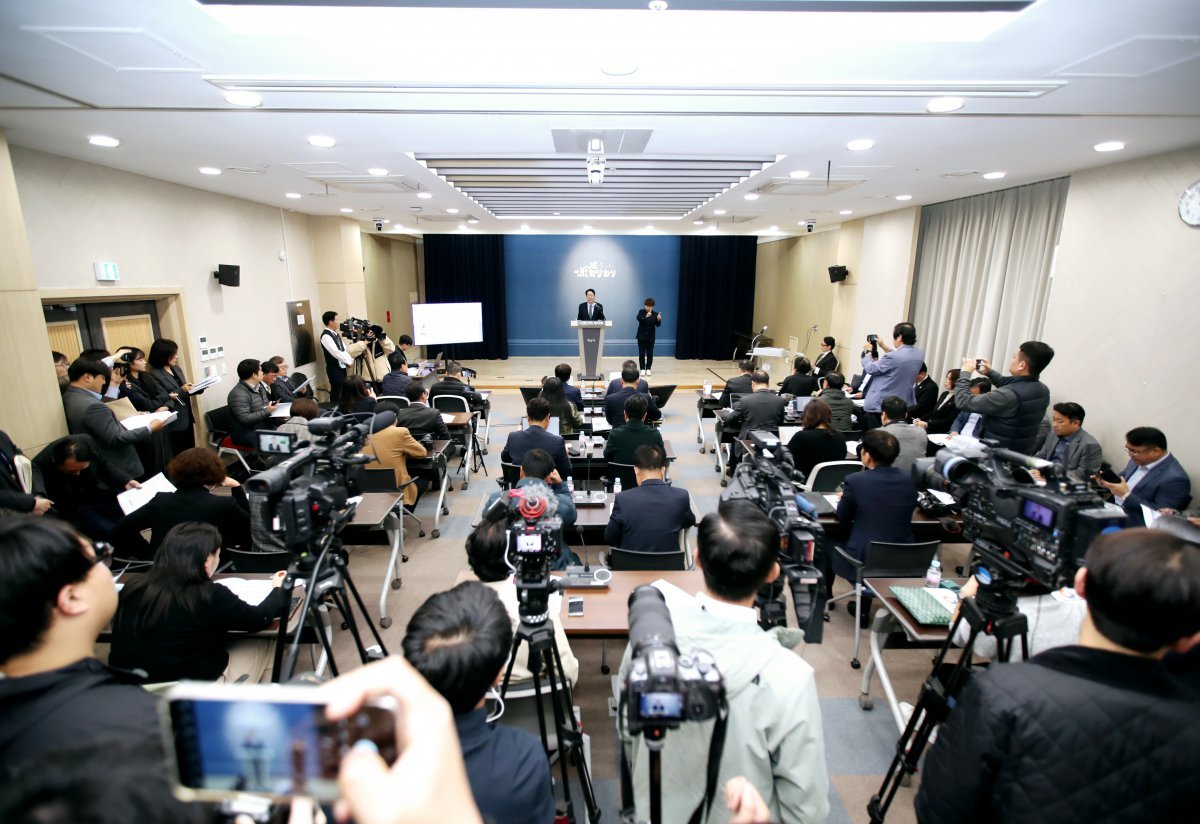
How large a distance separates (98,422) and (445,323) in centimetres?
778

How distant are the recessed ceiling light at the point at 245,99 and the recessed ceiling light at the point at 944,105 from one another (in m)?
3.62

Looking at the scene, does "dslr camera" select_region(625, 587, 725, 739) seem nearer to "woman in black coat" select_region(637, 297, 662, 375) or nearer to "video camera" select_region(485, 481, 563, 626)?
"video camera" select_region(485, 481, 563, 626)

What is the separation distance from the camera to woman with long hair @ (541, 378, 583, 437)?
5.50 metres

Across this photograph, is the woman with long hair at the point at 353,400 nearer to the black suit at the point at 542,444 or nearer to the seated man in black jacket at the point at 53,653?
the black suit at the point at 542,444

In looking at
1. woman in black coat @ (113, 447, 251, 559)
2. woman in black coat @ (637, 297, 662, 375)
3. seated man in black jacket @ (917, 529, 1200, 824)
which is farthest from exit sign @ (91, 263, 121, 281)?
woman in black coat @ (637, 297, 662, 375)

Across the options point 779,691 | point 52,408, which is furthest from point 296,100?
point 779,691

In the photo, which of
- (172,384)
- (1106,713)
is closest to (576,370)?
(172,384)

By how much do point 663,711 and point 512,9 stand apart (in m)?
2.28

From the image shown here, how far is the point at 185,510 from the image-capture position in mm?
2863

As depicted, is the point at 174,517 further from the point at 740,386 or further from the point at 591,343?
the point at 591,343

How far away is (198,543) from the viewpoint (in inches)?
82.3

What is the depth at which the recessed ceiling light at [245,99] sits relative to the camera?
9.31ft

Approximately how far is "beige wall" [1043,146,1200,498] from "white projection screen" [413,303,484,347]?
966 cm

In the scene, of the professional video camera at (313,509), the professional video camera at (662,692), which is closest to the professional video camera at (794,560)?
the professional video camera at (662,692)
